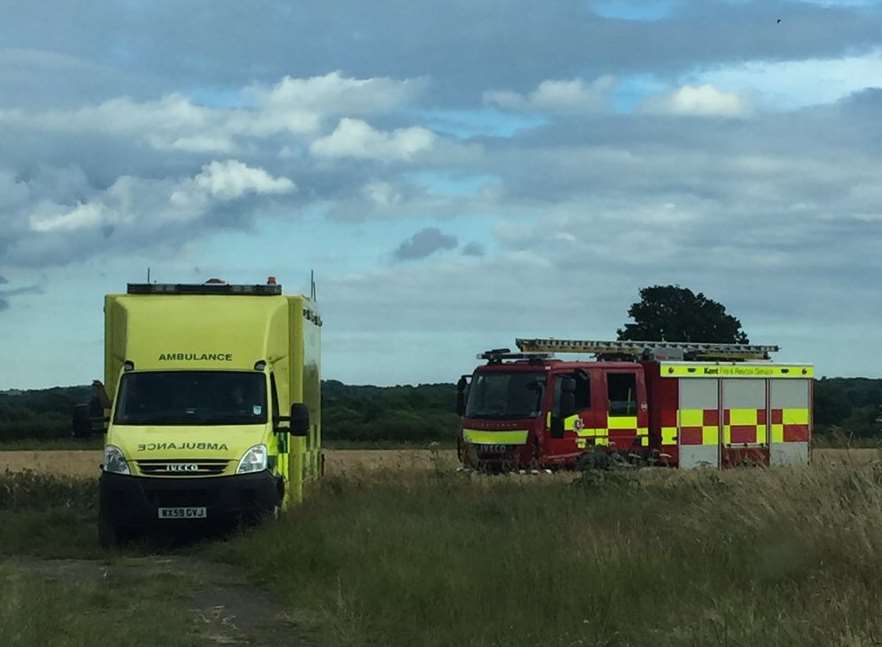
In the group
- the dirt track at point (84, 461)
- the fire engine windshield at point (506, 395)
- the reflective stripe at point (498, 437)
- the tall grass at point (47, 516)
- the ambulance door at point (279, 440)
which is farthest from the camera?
the dirt track at point (84, 461)

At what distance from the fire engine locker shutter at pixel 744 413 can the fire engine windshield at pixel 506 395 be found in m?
5.27

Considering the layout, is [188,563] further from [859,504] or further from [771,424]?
[771,424]

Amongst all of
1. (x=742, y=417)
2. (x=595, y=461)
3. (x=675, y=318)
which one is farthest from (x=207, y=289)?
(x=675, y=318)

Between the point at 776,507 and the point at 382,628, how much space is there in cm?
414

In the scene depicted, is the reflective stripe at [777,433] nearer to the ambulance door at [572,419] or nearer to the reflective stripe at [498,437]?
the ambulance door at [572,419]

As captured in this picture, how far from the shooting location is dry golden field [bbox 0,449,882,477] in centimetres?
1480

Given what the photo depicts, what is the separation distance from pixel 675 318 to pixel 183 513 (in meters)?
38.2

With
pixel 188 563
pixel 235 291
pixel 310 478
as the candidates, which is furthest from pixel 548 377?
pixel 188 563

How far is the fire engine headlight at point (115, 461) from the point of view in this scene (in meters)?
16.3

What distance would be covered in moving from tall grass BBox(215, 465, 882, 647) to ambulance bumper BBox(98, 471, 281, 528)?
0.49 metres

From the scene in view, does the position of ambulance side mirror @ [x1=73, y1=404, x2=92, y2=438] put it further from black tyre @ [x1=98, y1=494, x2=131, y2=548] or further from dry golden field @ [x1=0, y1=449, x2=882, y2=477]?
dry golden field @ [x1=0, y1=449, x2=882, y2=477]

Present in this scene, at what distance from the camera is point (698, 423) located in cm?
2766

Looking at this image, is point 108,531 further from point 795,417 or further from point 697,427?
point 795,417

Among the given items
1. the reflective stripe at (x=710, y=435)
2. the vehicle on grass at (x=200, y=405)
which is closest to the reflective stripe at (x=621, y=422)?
the reflective stripe at (x=710, y=435)
